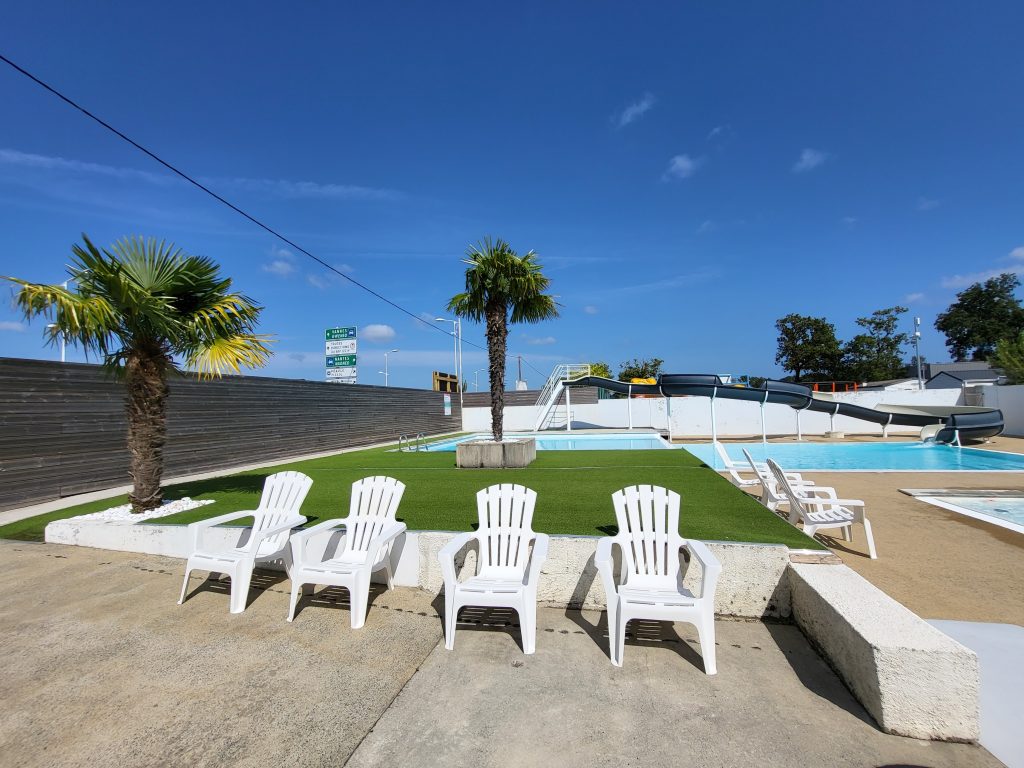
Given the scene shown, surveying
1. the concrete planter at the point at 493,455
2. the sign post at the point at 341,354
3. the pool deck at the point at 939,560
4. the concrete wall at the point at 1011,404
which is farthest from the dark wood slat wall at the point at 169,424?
the concrete wall at the point at 1011,404

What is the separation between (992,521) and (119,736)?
28.4 ft

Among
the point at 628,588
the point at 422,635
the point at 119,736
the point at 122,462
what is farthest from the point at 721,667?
the point at 122,462

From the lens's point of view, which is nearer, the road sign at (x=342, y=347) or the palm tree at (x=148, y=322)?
the palm tree at (x=148, y=322)

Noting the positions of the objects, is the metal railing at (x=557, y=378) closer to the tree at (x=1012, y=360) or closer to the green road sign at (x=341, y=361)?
the green road sign at (x=341, y=361)

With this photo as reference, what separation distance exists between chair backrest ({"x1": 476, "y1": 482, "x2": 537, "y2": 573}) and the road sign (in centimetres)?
3486

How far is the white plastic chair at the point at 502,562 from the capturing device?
10.4ft

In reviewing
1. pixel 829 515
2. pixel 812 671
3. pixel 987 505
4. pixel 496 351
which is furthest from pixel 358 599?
pixel 987 505

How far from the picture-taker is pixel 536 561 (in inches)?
129

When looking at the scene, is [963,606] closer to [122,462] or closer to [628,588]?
[628,588]

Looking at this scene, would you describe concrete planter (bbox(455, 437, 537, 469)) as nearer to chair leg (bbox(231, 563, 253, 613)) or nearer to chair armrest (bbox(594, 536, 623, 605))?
chair leg (bbox(231, 563, 253, 613))

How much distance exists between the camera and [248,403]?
43.2 ft

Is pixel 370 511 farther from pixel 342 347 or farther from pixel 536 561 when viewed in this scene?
pixel 342 347

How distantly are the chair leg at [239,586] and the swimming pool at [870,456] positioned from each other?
9.50 metres

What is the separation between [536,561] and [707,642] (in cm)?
113
